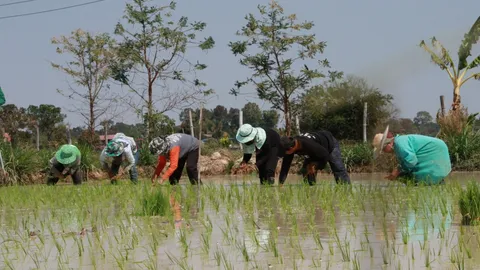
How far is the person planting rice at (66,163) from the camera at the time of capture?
1432cm

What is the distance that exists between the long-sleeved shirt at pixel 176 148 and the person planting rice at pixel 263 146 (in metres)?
1.02

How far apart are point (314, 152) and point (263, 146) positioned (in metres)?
0.85

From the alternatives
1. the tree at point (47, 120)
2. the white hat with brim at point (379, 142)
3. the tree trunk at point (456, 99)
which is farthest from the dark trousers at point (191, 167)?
the tree at point (47, 120)

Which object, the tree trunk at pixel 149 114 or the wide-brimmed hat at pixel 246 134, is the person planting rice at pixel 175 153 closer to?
the wide-brimmed hat at pixel 246 134

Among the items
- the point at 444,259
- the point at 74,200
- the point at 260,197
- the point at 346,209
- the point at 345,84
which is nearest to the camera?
the point at 444,259

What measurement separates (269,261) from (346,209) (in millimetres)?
3067

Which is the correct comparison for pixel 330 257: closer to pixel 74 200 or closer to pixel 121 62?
pixel 74 200

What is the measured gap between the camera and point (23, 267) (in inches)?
212

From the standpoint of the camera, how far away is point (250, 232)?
21.5ft

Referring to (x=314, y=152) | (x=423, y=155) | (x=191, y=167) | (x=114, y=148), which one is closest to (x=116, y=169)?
(x=114, y=148)

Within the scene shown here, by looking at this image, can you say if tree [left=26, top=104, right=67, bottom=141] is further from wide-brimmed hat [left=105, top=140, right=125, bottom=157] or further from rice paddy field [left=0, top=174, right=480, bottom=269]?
rice paddy field [left=0, top=174, right=480, bottom=269]

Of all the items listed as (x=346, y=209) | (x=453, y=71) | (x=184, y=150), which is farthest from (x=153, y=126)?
(x=346, y=209)

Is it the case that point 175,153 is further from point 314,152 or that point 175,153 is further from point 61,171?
point 61,171

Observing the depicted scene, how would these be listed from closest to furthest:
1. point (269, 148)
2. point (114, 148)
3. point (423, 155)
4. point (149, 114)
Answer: point (423, 155)
point (269, 148)
point (114, 148)
point (149, 114)
